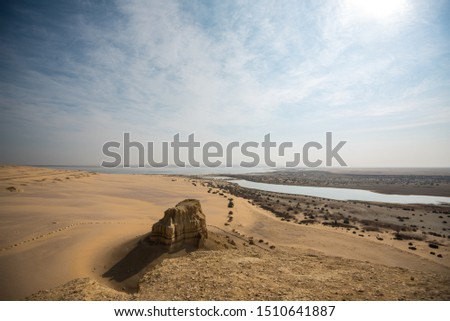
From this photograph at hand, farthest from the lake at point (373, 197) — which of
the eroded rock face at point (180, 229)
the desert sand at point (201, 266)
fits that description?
the eroded rock face at point (180, 229)

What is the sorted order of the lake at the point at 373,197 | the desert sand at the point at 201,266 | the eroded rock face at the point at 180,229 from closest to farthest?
the desert sand at the point at 201,266
the eroded rock face at the point at 180,229
the lake at the point at 373,197

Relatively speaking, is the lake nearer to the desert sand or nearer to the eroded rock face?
the desert sand

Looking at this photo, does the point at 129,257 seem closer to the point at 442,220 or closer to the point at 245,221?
the point at 245,221

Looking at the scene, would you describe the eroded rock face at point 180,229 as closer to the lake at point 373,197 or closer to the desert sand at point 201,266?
the desert sand at point 201,266

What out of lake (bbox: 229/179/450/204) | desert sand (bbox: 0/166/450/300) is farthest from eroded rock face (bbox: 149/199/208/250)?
lake (bbox: 229/179/450/204)

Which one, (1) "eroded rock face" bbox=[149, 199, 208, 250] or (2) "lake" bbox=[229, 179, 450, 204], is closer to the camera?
(1) "eroded rock face" bbox=[149, 199, 208, 250]

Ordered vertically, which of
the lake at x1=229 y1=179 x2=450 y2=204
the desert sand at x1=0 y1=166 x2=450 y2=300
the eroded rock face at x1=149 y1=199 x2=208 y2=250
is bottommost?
the lake at x1=229 y1=179 x2=450 y2=204

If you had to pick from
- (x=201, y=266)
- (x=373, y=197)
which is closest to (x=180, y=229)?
(x=201, y=266)
